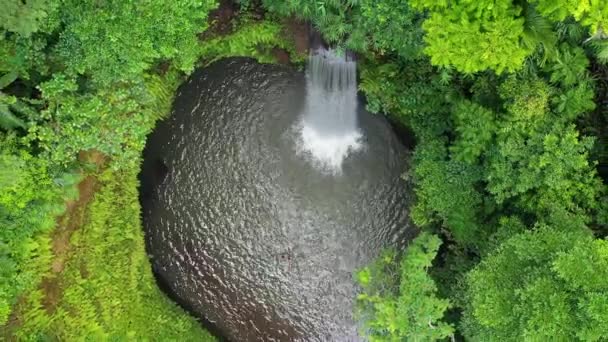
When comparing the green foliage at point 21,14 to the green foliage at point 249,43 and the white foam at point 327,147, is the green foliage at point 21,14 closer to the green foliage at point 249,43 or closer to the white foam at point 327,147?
the green foliage at point 249,43

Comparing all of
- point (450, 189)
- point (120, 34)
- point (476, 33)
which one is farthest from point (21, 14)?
point (450, 189)

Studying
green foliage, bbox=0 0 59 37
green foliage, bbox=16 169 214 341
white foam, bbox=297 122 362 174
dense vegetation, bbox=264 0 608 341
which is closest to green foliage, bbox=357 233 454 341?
dense vegetation, bbox=264 0 608 341

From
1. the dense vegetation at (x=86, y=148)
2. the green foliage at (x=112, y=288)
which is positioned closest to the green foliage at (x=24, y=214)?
the dense vegetation at (x=86, y=148)

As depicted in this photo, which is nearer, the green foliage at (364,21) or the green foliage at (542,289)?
the green foliage at (542,289)

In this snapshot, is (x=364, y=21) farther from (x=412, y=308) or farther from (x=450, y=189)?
(x=412, y=308)

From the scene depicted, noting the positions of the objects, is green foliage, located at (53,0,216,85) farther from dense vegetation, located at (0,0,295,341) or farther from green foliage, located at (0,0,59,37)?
green foliage, located at (0,0,59,37)

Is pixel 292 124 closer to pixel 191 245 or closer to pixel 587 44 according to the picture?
pixel 191 245

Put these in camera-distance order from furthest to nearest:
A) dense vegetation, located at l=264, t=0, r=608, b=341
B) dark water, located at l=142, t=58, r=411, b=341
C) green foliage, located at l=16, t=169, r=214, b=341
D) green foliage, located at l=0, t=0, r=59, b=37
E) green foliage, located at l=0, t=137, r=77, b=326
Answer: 1. dark water, located at l=142, t=58, r=411, b=341
2. green foliage, located at l=16, t=169, r=214, b=341
3. green foliage, located at l=0, t=137, r=77, b=326
4. dense vegetation, located at l=264, t=0, r=608, b=341
5. green foliage, located at l=0, t=0, r=59, b=37
